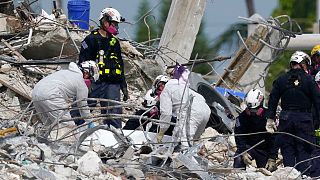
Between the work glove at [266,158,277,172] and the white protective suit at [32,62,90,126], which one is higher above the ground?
the white protective suit at [32,62,90,126]

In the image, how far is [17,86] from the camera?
1919 centimetres

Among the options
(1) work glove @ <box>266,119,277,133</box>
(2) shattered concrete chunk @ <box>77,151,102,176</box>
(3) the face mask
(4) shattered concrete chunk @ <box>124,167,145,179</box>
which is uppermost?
(3) the face mask

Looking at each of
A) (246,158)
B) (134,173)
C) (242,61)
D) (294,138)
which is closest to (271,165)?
(246,158)

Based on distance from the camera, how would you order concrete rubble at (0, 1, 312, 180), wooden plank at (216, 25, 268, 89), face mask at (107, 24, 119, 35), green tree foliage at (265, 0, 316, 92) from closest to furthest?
concrete rubble at (0, 1, 312, 180), face mask at (107, 24, 119, 35), wooden plank at (216, 25, 268, 89), green tree foliage at (265, 0, 316, 92)

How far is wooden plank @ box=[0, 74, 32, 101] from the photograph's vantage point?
62.5 feet

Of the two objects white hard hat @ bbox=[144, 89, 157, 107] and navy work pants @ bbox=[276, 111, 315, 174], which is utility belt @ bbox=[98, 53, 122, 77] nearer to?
white hard hat @ bbox=[144, 89, 157, 107]

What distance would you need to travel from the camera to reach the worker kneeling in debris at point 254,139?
17016mm

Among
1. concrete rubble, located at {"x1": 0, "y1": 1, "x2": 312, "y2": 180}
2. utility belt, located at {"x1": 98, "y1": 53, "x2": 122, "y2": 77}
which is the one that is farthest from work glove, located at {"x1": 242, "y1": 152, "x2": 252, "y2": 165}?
utility belt, located at {"x1": 98, "y1": 53, "x2": 122, "y2": 77}

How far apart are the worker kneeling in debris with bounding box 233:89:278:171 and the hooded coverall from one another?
0.22m

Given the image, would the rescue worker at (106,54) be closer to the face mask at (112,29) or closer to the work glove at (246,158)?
the face mask at (112,29)

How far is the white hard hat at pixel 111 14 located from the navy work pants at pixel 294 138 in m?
2.32

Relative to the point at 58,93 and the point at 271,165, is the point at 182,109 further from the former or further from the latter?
the point at 271,165

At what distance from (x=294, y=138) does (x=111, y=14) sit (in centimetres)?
267

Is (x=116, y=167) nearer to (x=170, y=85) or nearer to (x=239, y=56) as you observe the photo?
(x=170, y=85)
